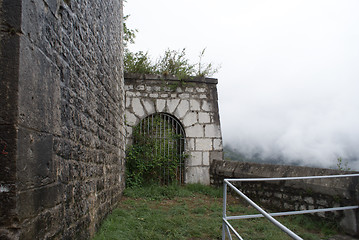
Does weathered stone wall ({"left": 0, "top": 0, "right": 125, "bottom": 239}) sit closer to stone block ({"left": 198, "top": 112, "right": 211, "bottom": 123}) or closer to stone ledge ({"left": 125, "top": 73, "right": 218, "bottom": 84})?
stone ledge ({"left": 125, "top": 73, "right": 218, "bottom": 84})

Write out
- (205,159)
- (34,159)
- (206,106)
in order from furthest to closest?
(206,106), (205,159), (34,159)

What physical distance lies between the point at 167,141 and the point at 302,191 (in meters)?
3.76

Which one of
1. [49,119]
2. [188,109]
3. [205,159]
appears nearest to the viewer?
[49,119]

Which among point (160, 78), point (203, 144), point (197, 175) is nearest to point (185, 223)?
point (197, 175)

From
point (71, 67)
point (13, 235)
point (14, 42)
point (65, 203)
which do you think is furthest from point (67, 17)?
point (13, 235)

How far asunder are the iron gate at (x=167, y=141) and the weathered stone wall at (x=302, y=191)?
5.27 feet

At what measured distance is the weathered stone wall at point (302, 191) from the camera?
3.23m

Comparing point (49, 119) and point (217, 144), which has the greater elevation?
point (49, 119)

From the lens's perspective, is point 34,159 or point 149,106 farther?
point 149,106

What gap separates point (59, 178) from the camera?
6.49 ft

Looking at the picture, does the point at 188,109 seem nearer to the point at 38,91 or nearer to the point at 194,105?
the point at 194,105

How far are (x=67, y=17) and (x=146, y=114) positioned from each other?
4747 mm

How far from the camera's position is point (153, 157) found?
6.64 m

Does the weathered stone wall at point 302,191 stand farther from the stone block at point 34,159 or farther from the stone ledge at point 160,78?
the stone block at point 34,159
